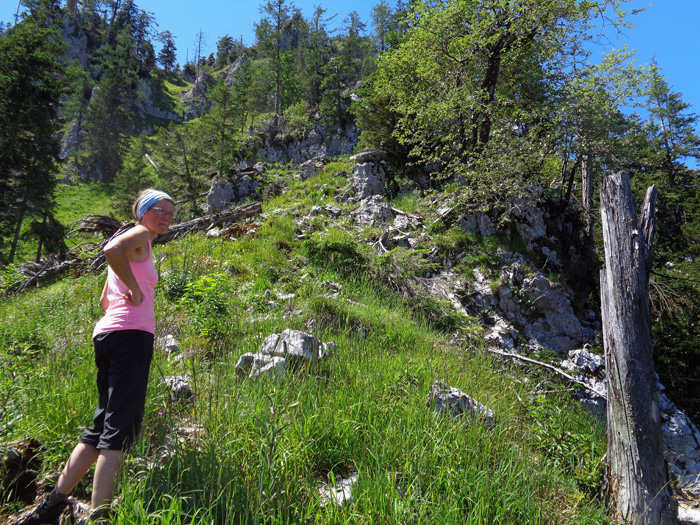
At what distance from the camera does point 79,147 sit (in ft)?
135

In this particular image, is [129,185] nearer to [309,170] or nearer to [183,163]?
Answer: [183,163]

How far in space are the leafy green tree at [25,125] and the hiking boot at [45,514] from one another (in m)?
19.9

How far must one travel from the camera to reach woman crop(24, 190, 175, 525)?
214 cm

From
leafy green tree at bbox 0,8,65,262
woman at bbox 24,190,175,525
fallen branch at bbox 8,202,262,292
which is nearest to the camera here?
woman at bbox 24,190,175,525

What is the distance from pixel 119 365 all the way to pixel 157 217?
1.16 metres

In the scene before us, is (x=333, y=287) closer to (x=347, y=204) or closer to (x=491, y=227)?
(x=347, y=204)

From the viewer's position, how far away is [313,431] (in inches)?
102

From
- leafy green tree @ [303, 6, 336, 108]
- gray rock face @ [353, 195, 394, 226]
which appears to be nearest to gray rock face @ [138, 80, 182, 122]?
leafy green tree @ [303, 6, 336, 108]

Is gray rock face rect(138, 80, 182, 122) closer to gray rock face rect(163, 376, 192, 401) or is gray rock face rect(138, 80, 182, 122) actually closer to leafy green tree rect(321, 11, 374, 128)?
leafy green tree rect(321, 11, 374, 128)

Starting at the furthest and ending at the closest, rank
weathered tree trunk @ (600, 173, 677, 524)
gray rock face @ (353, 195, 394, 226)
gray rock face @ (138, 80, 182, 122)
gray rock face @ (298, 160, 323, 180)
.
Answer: gray rock face @ (138, 80, 182, 122) → gray rock face @ (298, 160, 323, 180) → gray rock face @ (353, 195, 394, 226) → weathered tree trunk @ (600, 173, 677, 524)

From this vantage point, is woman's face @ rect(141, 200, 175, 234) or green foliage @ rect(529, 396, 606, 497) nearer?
woman's face @ rect(141, 200, 175, 234)

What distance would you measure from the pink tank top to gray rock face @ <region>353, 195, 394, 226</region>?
27.7 feet

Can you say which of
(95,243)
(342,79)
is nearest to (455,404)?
(95,243)

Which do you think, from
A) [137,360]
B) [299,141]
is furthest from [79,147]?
[137,360]
